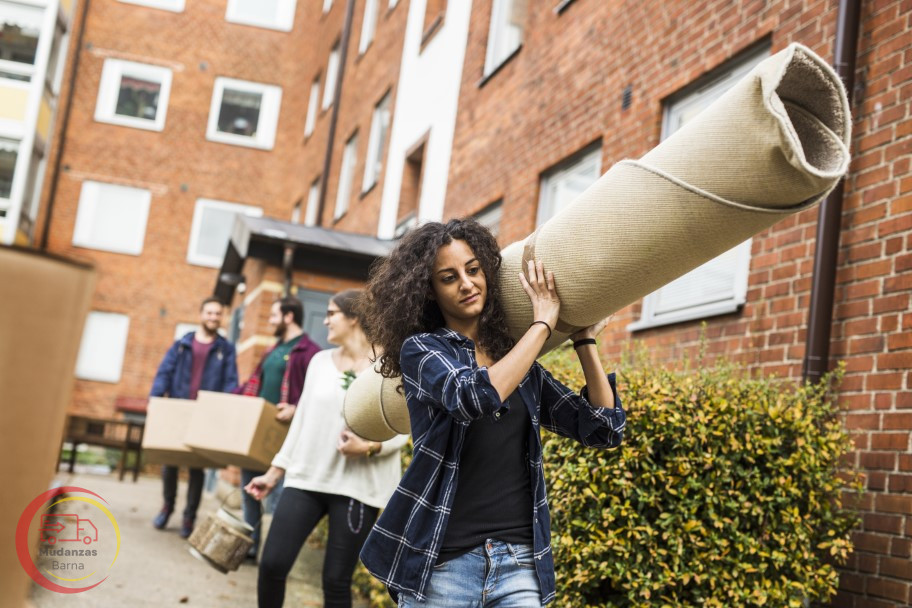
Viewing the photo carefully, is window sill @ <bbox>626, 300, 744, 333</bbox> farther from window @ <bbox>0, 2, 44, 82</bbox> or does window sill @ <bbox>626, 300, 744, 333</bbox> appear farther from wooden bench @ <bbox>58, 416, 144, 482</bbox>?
window @ <bbox>0, 2, 44, 82</bbox>

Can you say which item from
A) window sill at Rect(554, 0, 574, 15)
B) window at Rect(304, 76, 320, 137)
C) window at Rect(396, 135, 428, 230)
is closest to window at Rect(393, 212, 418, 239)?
window at Rect(396, 135, 428, 230)

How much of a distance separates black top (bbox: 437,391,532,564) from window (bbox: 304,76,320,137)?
2187 cm

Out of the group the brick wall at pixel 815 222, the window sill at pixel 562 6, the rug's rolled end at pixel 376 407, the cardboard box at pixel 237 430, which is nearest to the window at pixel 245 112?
the window sill at pixel 562 6

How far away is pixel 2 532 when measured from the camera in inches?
Answer: 29.0

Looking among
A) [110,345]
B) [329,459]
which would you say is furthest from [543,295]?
[110,345]

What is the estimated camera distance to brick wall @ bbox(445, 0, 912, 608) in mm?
4723

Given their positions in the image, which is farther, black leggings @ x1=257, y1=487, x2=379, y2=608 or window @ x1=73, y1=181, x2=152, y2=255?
window @ x1=73, y1=181, x2=152, y2=255

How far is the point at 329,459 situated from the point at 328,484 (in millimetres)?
128

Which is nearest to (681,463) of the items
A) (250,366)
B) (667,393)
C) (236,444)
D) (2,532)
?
(667,393)

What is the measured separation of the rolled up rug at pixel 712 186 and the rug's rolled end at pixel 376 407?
89cm

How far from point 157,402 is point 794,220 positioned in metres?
5.04

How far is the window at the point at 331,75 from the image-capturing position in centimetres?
2239

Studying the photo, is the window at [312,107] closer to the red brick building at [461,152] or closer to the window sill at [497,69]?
the red brick building at [461,152]

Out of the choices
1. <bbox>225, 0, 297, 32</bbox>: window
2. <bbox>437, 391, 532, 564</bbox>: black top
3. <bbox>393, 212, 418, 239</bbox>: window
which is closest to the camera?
<bbox>437, 391, 532, 564</bbox>: black top
